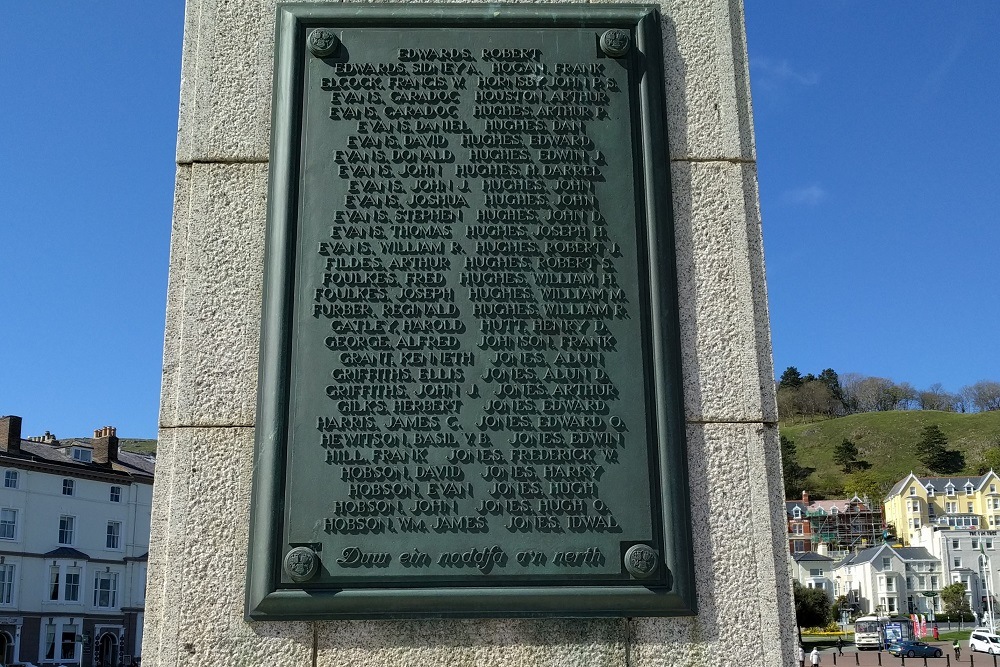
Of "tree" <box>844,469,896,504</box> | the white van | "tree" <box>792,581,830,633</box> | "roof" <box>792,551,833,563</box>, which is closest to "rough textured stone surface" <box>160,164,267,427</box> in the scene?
the white van

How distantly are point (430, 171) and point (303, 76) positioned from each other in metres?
0.90

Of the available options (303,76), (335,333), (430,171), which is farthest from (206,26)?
(335,333)

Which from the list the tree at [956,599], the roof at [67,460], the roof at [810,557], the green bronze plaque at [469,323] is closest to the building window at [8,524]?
the roof at [67,460]

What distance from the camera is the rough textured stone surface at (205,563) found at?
4312 mm

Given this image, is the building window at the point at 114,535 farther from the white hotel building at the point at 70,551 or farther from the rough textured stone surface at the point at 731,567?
the rough textured stone surface at the point at 731,567

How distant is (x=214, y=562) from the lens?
14.5ft

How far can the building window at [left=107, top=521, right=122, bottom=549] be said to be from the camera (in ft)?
172

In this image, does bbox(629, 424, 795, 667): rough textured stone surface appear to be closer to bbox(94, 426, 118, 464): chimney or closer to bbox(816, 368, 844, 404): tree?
bbox(94, 426, 118, 464): chimney

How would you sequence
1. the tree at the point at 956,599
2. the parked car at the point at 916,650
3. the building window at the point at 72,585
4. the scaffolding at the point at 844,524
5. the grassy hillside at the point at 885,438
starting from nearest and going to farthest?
the parked car at the point at 916,650
the building window at the point at 72,585
the tree at the point at 956,599
the scaffolding at the point at 844,524
the grassy hillside at the point at 885,438

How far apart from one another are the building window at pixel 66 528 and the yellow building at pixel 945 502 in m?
83.8

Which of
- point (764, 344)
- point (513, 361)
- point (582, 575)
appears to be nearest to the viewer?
point (582, 575)

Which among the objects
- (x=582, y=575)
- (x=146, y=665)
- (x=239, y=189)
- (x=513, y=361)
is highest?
(x=239, y=189)

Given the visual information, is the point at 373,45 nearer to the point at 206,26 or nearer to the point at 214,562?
the point at 206,26

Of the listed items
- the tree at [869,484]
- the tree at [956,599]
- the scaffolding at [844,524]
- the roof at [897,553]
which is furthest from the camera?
the tree at [869,484]
